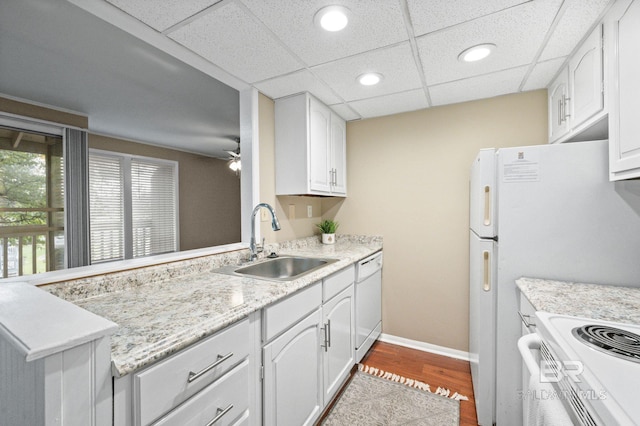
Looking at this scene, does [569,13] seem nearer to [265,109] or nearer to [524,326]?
[524,326]

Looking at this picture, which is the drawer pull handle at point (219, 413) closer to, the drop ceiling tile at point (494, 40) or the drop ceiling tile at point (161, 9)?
the drop ceiling tile at point (161, 9)

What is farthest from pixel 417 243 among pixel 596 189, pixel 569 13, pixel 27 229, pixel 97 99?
pixel 27 229

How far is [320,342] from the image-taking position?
1527mm

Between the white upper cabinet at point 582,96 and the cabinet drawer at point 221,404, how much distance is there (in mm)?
1903

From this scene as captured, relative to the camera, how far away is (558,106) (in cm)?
178

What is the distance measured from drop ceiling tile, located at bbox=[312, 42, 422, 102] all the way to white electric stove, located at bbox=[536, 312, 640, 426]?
4.72 ft

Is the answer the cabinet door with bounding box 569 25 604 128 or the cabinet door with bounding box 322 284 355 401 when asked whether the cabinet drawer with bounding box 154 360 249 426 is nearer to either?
the cabinet door with bounding box 322 284 355 401

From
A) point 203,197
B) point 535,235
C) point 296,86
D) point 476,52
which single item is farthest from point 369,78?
point 203,197

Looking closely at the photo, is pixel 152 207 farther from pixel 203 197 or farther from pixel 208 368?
pixel 208 368

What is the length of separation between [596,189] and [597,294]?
49 cm

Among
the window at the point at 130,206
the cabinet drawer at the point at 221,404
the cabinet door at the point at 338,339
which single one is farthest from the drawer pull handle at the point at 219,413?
the window at the point at 130,206

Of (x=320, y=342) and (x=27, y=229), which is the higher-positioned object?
(x=27, y=229)

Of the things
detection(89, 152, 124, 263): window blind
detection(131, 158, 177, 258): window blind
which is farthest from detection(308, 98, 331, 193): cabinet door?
detection(131, 158, 177, 258): window blind

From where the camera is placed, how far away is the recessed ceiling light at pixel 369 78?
70.2 inches
